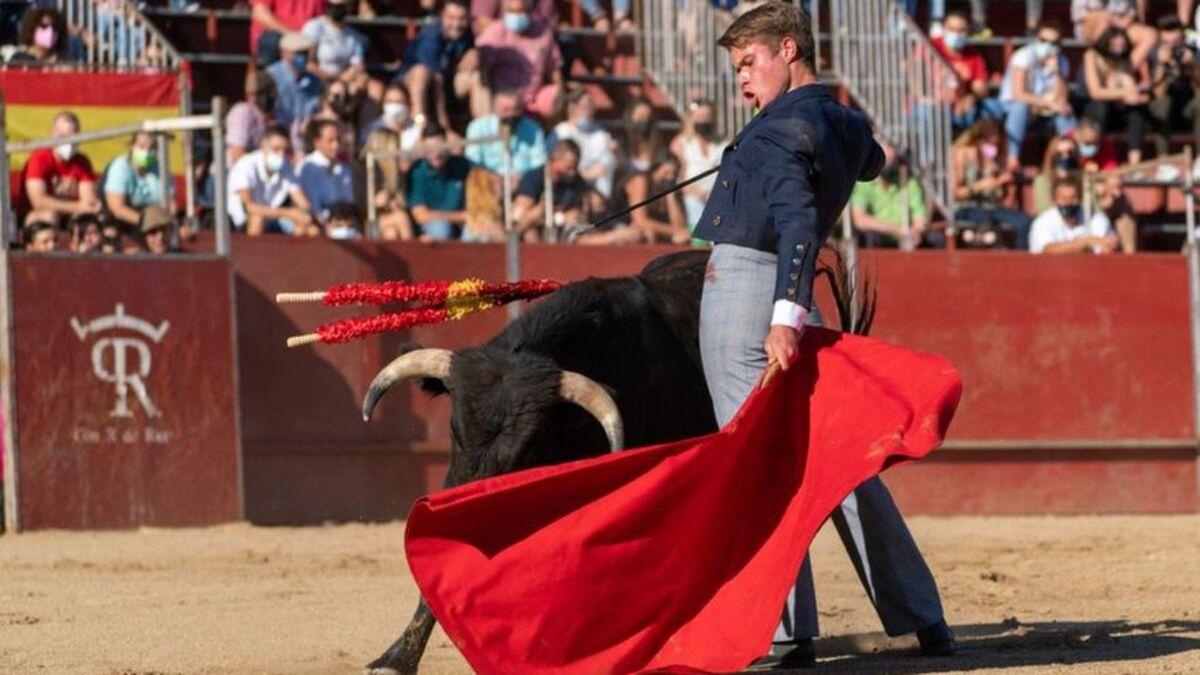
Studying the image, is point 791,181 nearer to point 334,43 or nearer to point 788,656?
point 788,656

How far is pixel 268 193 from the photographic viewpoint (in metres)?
11.7

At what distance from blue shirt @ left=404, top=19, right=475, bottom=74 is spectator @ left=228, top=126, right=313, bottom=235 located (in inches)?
63.2

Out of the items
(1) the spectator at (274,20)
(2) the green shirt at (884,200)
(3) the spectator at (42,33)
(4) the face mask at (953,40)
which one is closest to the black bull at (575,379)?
(3) the spectator at (42,33)

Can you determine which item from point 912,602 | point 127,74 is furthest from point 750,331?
point 127,74

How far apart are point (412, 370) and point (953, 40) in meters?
10.4

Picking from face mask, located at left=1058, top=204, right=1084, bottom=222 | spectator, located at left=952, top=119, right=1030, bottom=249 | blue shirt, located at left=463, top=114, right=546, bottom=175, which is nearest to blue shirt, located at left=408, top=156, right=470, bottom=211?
blue shirt, located at left=463, top=114, right=546, bottom=175

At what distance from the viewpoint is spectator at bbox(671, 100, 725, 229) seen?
40.6ft

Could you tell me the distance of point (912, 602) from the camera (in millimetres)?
5633

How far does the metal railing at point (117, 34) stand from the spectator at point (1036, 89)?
6.06 meters

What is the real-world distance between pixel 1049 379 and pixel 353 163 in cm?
394

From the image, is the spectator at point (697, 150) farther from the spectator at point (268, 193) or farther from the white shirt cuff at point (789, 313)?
the white shirt cuff at point (789, 313)

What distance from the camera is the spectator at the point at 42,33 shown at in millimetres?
11422

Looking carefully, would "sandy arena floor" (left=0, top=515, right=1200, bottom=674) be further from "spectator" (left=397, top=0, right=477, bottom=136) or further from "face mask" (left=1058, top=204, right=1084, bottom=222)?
"spectator" (left=397, top=0, right=477, bottom=136)

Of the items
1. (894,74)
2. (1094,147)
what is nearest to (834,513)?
Answer: (894,74)
